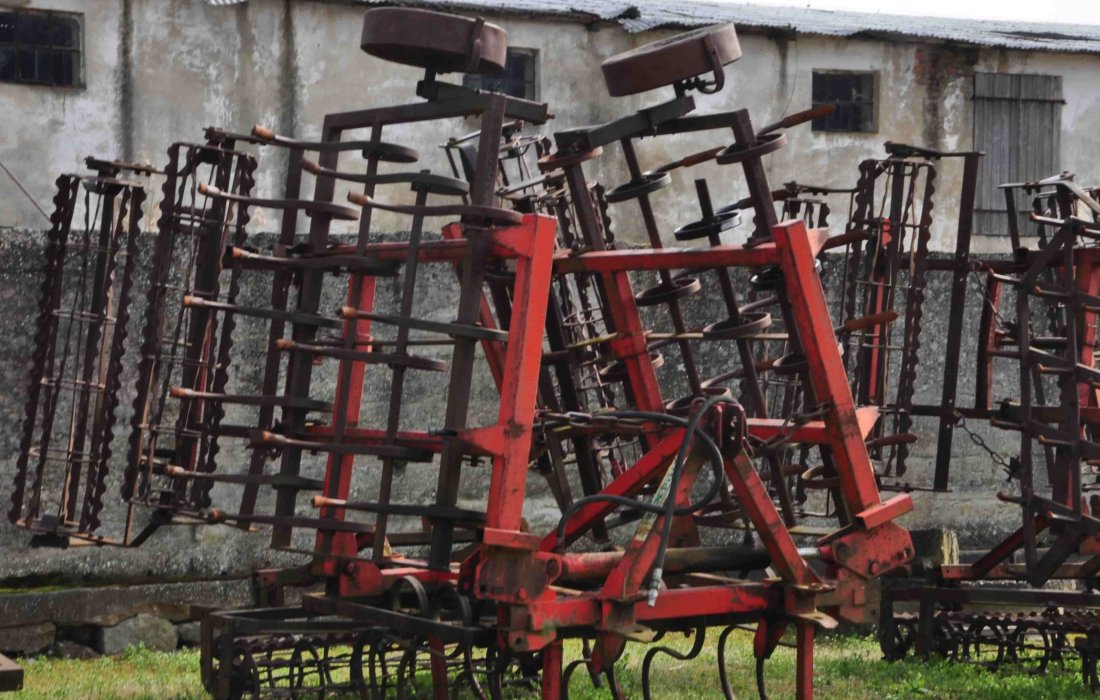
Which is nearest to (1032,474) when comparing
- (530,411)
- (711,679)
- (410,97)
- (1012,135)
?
(711,679)

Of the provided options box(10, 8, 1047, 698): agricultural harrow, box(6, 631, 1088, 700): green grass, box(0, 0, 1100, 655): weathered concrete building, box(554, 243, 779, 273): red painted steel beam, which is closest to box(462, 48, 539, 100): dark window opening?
box(0, 0, 1100, 655): weathered concrete building

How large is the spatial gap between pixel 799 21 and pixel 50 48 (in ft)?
26.4

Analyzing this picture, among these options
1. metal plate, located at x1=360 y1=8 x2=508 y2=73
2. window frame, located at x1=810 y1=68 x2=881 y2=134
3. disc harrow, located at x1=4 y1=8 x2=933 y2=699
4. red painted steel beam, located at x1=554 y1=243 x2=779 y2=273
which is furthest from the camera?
window frame, located at x1=810 y1=68 x2=881 y2=134

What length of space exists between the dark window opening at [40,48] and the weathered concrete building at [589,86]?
0.01 meters

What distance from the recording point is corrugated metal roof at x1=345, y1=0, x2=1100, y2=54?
15508mm

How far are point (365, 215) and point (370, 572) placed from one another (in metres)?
1.50

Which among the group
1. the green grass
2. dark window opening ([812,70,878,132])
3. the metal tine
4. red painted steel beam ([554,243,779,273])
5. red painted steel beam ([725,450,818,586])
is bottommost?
the green grass

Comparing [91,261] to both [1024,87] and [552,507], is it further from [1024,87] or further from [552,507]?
[1024,87]

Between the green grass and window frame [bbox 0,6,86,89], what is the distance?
6.86 m

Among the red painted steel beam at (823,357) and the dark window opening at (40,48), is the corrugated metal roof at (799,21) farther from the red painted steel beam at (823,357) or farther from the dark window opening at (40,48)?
the red painted steel beam at (823,357)

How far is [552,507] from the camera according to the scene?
34.1 ft

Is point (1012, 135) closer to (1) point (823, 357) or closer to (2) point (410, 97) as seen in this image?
(2) point (410, 97)

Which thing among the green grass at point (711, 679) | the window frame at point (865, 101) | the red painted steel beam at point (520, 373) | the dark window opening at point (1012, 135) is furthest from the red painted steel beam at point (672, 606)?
the dark window opening at point (1012, 135)

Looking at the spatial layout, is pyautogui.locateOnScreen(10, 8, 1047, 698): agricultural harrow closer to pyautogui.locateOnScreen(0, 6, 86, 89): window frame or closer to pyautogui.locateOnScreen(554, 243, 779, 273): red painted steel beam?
pyautogui.locateOnScreen(554, 243, 779, 273): red painted steel beam
